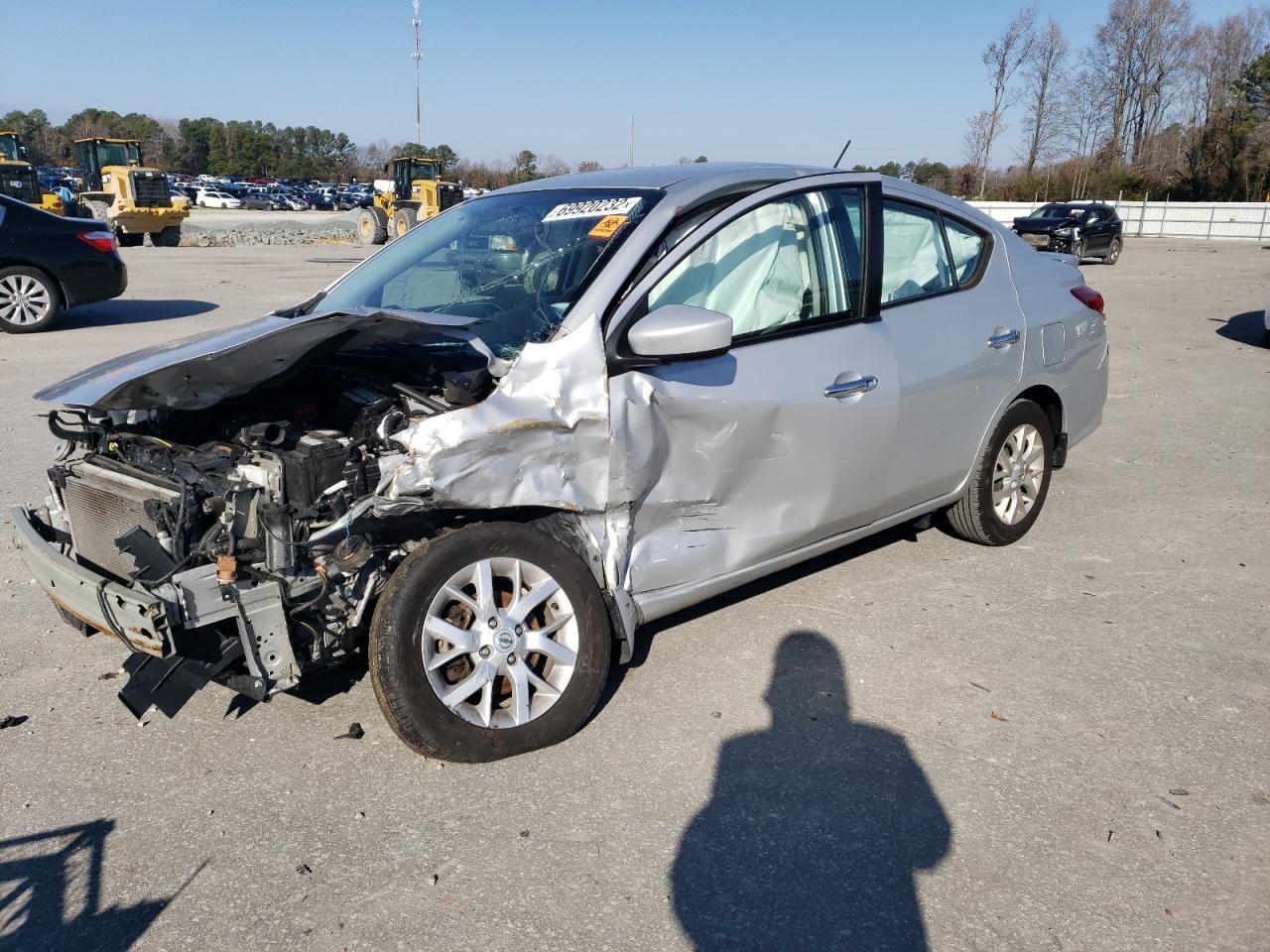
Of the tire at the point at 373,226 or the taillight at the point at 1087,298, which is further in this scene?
the tire at the point at 373,226

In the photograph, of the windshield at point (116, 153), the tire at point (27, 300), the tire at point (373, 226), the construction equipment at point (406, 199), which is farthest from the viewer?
the windshield at point (116, 153)

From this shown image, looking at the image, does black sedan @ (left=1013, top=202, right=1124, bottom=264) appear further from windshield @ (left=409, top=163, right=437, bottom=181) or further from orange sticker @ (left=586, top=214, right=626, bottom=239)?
orange sticker @ (left=586, top=214, right=626, bottom=239)

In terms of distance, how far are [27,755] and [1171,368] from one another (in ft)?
36.4

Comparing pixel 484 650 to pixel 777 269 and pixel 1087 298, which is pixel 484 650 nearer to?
pixel 777 269

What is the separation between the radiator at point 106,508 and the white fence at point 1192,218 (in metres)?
43.4

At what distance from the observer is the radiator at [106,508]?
334 centimetres

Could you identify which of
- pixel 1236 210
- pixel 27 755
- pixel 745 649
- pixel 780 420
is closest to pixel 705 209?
pixel 780 420

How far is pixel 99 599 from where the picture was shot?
10.1 ft

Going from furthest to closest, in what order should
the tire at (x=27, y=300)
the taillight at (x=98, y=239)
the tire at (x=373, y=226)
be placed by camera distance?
1. the tire at (x=373, y=226)
2. the taillight at (x=98, y=239)
3. the tire at (x=27, y=300)

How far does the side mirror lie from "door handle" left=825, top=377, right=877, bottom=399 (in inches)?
26.8

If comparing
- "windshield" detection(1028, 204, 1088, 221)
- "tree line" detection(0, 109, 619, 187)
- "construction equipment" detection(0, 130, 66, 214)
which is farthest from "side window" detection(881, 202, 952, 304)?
"tree line" detection(0, 109, 619, 187)

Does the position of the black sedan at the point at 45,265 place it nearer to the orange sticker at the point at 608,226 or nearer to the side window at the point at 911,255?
the orange sticker at the point at 608,226

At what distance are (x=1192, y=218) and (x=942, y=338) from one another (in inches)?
1947

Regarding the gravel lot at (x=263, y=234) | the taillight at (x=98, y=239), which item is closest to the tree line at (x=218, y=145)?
the gravel lot at (x=263, y=234)
